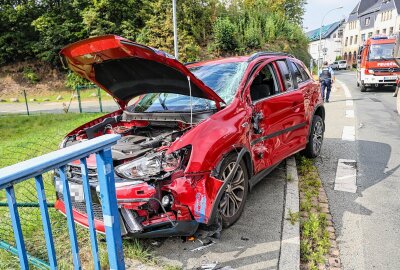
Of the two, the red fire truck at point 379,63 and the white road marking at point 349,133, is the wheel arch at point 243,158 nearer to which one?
the white road marking at point 349,133

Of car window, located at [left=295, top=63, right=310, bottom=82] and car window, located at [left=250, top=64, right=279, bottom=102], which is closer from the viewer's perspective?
car window, located at [left=250, top=64, right=279, bottom=102]

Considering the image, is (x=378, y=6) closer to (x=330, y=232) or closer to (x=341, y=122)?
(x=341, y=122)

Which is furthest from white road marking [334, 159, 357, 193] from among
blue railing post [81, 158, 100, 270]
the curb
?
blue railing post [81, 158, 100, 270]

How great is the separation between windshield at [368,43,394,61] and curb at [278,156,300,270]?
15.2 meters

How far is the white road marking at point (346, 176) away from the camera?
4.69 meters

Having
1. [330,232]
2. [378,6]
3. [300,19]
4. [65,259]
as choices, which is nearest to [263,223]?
[330,232]

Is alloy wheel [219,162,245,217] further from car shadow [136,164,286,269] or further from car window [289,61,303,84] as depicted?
car window [289,61,303,84]

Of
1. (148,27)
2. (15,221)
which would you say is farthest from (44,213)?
(148,27)

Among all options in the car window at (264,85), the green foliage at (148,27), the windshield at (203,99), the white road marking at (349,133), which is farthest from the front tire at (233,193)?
the green foliage at (148,27)

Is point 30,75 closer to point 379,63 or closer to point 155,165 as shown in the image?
point 379,63

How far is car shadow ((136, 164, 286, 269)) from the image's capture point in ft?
9.68

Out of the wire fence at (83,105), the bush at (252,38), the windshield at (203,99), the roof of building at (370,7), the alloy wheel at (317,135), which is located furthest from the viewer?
the roof of building at (370,7)

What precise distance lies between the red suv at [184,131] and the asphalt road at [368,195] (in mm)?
1020

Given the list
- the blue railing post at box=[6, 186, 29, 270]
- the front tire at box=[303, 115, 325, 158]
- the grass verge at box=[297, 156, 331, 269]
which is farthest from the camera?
the front tire at box=[303, 115, 325, 158]
